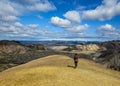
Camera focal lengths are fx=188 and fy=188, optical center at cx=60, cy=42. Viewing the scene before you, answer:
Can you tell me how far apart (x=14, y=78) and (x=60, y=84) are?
27.1 feet

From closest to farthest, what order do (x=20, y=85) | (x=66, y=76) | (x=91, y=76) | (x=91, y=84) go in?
(x=20, y=85), (x=91, y=84), (x=66, y=76), (x=91, y=76)

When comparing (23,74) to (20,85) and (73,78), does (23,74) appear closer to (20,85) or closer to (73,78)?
(20,85)

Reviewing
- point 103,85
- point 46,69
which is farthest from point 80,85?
point 46,69

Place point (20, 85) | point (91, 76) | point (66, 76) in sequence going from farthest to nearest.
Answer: point (91, 76) → point (66, 76) → point (20, 85)

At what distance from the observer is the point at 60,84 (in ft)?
101

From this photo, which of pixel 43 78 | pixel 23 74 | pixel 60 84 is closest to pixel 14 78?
pixel 23 74

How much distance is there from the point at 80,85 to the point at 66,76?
404 cm

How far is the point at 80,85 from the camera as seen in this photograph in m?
31.0

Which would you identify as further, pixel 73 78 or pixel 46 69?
pixel 46 69

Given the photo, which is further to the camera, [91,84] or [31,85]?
[91,84]

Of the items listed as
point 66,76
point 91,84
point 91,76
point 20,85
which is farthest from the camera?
point 91,76

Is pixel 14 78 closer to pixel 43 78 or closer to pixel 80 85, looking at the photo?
pixel 43 78

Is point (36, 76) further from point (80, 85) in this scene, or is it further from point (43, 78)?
point (80, 85)

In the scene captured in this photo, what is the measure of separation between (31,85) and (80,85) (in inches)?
316
